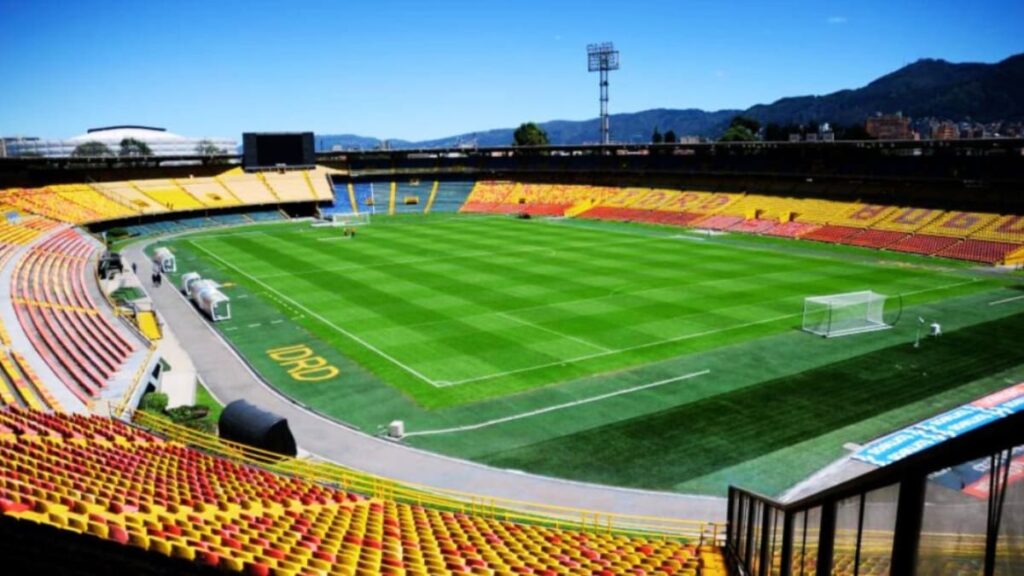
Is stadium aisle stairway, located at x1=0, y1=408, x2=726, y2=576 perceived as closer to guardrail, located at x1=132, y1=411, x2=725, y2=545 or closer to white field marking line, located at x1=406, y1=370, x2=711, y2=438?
guardrail, located at x1=132, y1=411, x2=725, y2=545

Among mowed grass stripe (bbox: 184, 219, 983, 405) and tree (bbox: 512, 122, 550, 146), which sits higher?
tree (bbox: 512, 122, 550, 146)

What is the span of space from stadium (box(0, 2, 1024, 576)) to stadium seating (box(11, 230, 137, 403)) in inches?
7.7

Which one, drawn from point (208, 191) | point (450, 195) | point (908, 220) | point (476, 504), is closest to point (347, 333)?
point (476, 504)

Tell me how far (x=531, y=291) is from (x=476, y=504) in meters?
24.2

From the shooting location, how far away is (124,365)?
84.0 feet

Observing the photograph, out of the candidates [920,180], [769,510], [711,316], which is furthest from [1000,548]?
[920,180]

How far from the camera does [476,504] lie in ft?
58.4

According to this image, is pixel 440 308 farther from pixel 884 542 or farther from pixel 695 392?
pixel 884 542

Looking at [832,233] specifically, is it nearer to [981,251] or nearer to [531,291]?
[981,251]

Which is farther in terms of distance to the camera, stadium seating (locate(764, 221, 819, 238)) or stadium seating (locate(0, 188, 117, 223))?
stadium seating (locate(764, 221, 819, 238))

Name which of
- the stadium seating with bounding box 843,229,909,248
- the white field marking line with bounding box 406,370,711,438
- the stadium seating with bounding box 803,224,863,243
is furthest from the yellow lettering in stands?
the stadium seating with bounding box 803,224,863,243

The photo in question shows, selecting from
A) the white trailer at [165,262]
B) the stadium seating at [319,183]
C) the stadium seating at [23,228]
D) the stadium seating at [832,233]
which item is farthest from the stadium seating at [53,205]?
the stadium seating at [832,233]

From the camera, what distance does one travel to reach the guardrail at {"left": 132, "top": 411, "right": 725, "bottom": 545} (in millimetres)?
16453

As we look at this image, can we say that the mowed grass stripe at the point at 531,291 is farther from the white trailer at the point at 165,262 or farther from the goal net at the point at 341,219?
the goal net at the point at 341,219
